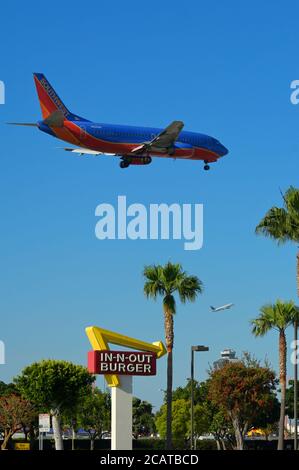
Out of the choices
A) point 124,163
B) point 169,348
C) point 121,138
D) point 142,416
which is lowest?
point 142,416

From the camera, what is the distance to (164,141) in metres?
79.7

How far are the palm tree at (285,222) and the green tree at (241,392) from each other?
41.3 metres

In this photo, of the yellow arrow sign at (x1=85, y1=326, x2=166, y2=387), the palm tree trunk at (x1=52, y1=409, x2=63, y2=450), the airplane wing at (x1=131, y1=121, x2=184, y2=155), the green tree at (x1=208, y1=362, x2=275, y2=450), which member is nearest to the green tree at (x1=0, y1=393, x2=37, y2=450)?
the palm tree trunk at (x1=52, y1=409, x2=63, y2=450)

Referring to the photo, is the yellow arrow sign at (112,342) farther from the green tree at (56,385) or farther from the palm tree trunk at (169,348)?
the green tree at (56,385)

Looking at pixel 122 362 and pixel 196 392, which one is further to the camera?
pixel 196 392

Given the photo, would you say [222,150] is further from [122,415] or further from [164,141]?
[122,415]

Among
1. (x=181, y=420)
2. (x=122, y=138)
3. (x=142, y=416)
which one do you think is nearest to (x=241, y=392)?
(x=181, y=420)

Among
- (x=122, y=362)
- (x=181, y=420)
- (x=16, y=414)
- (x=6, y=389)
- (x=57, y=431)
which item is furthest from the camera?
(x=6, y=389)

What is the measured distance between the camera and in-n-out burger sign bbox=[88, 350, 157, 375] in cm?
4781

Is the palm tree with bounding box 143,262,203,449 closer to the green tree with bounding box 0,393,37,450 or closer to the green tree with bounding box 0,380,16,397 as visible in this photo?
the green tree with bounding box 0,393,37,450

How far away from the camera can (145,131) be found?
8144cm

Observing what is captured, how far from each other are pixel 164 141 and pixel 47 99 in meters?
10.9
